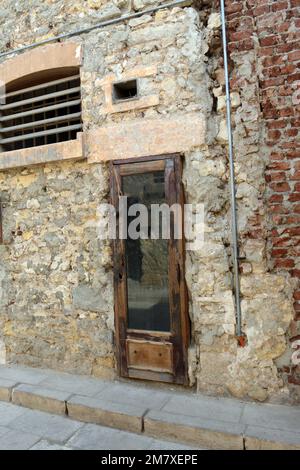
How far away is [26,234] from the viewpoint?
13.6ft

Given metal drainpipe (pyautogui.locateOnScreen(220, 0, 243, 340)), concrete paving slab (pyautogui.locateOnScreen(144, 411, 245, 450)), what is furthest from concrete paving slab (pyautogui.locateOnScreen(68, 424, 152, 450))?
metal drainpipe (pyautogui.locateOnScreen(220, 0, 243, 340))

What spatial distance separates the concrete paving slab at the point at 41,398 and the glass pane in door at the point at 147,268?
93 cm

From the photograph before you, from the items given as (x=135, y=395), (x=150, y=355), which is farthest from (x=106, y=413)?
(x=150, y=355)

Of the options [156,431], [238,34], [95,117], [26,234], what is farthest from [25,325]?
[238,34]

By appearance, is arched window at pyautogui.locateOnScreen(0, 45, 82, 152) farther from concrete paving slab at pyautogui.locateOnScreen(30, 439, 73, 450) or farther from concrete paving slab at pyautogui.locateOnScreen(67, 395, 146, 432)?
concrete paving slab at pyautogui.locateOnScreen(30, 439, 73, 450)

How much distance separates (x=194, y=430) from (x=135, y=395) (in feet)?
2.49

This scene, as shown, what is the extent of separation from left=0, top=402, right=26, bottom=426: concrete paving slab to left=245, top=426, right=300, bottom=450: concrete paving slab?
2.07 metres

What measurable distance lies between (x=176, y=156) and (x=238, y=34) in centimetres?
116

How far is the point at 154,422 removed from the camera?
290 centimetres

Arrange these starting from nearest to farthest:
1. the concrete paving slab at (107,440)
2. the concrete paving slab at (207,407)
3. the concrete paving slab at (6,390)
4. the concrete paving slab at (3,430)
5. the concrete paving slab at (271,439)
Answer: the concrete paving slab at (271,439) → the concrete paving slab at (107,440) → the concrete paving slab at (207,407) → the concrete paving slab at (3,430) → the concrete paving slab at (6,390)

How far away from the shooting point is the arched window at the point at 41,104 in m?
3.89

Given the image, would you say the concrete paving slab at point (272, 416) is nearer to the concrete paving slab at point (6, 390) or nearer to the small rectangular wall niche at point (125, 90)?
the concrete paving slab at point (6, 390)

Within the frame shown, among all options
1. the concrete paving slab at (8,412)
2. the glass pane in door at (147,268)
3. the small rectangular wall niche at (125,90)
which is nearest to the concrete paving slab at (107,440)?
the concrete paving slab at (8,412)

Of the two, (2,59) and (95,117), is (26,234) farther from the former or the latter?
(2,59)
